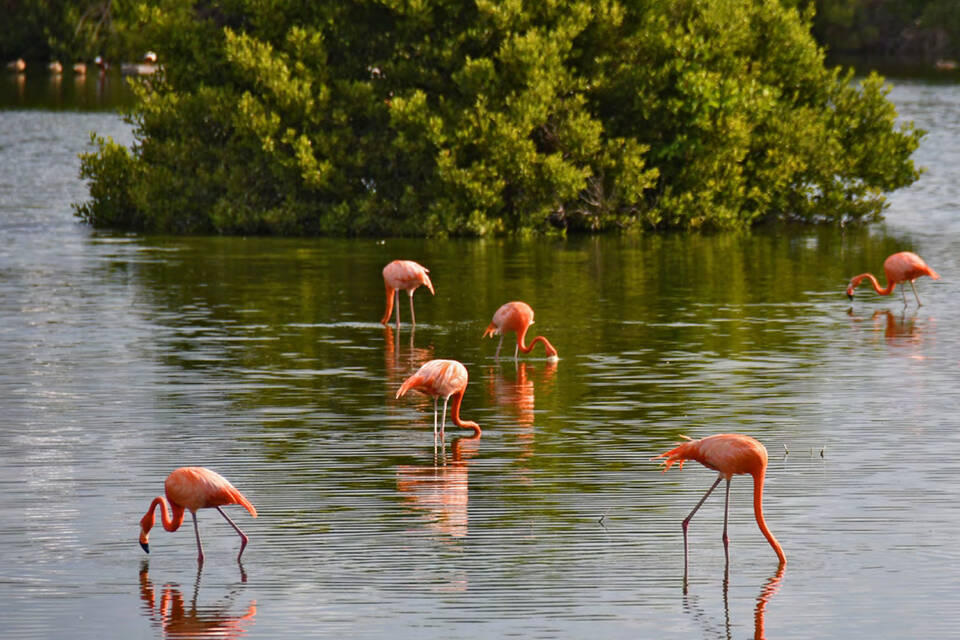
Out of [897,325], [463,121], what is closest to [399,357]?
[897,325]

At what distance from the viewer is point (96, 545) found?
10805mm

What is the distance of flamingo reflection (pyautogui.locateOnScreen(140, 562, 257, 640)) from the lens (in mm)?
9219

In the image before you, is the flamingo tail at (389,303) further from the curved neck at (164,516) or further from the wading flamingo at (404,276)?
the curved neck at (164,516)

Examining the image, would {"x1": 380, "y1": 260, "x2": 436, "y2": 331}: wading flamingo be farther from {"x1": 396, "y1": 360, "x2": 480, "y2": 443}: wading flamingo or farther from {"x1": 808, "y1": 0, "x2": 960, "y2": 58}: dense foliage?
{"x1": 808, "y1": 0, "x2": 960, "y2": 58}: dense foliage

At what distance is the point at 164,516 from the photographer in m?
Result: 10.4

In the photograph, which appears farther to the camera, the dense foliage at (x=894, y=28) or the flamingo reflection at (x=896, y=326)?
the dense foliage at (x=894, y=28)

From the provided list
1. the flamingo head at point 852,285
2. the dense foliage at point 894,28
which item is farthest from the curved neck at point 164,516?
the dense foliage at point 894,28

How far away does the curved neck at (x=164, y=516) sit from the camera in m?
10.3

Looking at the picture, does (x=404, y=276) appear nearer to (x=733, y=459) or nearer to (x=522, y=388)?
(x=522, y=388)

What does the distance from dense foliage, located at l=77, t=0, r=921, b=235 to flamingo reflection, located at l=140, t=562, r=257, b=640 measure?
20944mm

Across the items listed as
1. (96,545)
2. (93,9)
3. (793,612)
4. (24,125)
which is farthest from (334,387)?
(93,9)

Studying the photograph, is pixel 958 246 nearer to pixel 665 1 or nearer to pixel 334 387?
pixel 665 1

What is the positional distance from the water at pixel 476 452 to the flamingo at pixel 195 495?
0.81 ft

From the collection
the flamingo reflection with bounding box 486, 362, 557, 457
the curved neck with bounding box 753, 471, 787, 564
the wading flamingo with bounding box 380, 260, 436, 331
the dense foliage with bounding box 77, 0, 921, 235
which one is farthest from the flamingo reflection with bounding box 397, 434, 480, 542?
the dense foliage with bounding box 77, 0, 921, 235
